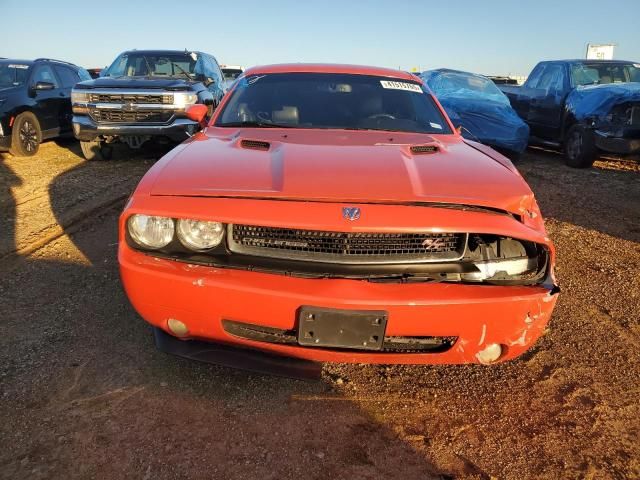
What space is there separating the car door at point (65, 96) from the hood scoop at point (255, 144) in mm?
8187

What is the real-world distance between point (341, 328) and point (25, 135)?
8.49 meters

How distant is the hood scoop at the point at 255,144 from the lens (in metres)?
2.64

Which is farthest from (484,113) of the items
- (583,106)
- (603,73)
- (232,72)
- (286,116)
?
(232,72)

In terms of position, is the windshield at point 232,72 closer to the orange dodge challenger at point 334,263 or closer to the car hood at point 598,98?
the car hood at point 598,98

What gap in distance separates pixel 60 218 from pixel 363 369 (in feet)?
12.5

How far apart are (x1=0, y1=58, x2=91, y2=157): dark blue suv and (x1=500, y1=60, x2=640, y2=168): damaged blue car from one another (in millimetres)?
8910

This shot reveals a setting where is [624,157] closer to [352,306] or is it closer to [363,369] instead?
[363,369]

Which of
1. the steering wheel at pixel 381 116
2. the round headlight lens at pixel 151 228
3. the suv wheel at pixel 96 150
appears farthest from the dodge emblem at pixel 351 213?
the suv wheel at pixel 96 150

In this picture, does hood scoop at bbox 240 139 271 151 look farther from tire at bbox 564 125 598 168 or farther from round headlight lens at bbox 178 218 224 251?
tire at bbox 564 125 598 168

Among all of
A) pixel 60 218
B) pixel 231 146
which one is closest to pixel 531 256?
pixel 231 146

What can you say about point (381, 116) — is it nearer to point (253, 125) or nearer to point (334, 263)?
point (253, 125)

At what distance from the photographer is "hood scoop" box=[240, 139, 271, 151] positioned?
2643mm

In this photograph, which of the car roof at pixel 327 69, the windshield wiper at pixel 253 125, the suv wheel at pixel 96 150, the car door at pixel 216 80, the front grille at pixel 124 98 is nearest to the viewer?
the windshield wiper at pixel 253 125

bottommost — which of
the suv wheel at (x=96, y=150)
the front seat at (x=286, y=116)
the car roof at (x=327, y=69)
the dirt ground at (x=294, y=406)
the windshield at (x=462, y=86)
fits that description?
the suv wheel at (x=96, y=150)
